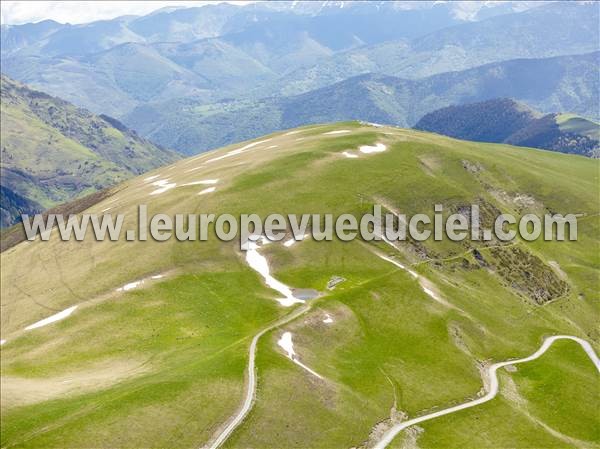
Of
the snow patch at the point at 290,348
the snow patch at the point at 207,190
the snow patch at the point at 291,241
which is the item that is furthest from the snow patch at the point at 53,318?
the snow patch at the point at 207,190

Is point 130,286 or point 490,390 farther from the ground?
point 130,286

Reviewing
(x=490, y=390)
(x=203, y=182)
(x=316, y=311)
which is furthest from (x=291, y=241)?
(x=490, y=390)

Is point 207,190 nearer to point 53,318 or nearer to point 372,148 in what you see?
point 372,148

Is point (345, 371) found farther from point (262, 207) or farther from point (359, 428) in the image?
point (262, 207)

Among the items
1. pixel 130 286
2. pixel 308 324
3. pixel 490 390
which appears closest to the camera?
pixel 490 390

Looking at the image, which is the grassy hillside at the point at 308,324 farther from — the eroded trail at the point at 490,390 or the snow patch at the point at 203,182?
the snow patch at the point at 203,182

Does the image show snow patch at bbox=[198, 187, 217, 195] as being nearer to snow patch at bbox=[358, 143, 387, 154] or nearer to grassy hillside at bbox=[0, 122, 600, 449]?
grassy hillside at bbox=[0, 122, 600, 449]

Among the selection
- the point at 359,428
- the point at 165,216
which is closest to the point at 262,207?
the point at 165,216
